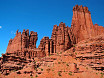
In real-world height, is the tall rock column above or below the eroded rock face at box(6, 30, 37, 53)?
above

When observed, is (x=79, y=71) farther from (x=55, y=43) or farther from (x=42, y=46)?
(x=42, y=46)

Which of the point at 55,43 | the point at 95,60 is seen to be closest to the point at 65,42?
the point at 55,43

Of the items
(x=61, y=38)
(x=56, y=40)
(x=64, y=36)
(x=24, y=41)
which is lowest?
(x=56, y=40)

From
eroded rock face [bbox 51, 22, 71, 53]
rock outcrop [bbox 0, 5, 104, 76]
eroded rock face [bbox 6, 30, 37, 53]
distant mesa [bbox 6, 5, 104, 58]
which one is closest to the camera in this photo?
rock outcrop [bbox 0, 5, 104, 76]

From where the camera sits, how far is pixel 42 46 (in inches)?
2509

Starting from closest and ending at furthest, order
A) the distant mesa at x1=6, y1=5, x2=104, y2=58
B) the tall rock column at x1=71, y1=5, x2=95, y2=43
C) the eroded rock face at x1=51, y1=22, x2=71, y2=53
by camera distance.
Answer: the eroded rock face at x1=51, y1=22, x2=71, y2=53 < the distant mesa at x1=6, y1=5, x2=104, y2=58 < the tall rock column at x1=71, y1=5, x2=95, y2=43

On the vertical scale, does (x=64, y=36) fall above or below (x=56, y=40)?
above

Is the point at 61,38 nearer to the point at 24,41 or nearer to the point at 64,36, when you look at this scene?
the point at 64,36

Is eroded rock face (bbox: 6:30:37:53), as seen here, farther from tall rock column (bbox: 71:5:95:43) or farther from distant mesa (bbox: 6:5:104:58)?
tall rock column (bbox: 71:5:95:43)

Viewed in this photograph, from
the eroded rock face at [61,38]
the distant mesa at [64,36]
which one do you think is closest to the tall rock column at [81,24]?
the distant mesa at [64,36]

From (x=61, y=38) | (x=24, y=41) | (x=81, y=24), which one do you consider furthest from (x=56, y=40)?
(x=24, y=41)

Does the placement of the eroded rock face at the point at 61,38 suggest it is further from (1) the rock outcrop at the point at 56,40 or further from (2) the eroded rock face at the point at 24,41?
(2) the eroded rock face at the point at 24,41

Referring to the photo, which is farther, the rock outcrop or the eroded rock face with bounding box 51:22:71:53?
the eroded rock face with bounding box 51:22:71:53

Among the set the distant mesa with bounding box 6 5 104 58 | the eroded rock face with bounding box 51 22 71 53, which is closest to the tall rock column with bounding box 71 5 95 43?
the distant mesa with bounding box 6 5 104 58
